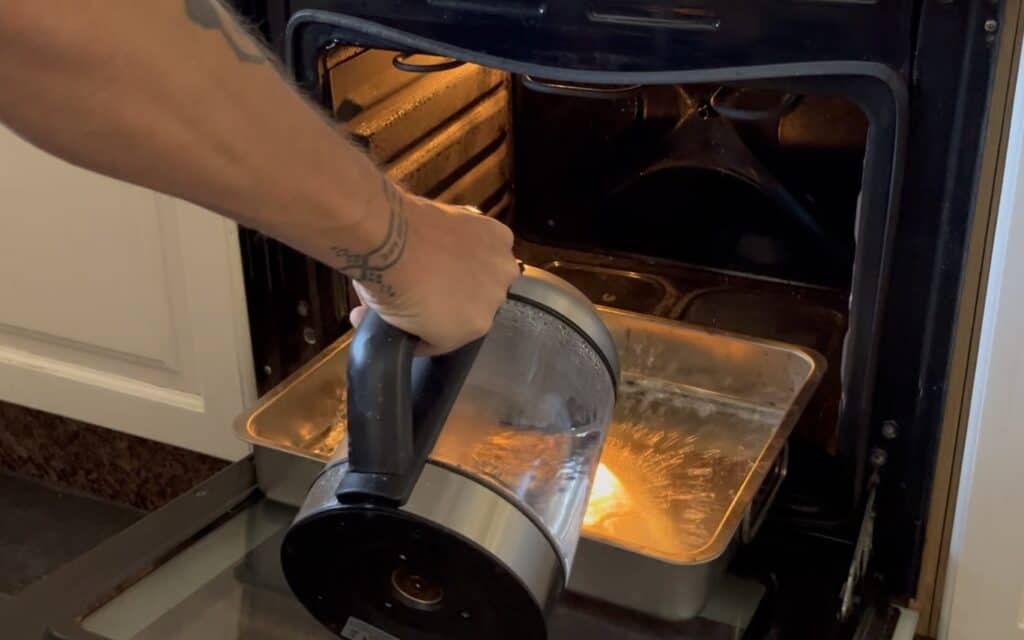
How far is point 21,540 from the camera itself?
5.35ft

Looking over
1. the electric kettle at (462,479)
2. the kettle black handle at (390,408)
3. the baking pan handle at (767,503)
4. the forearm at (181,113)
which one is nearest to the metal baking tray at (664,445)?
the baking pan handle at (767,503)

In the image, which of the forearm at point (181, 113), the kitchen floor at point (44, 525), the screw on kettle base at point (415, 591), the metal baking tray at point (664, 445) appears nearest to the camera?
the forearm at point (181, 113)

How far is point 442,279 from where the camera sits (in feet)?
2.29

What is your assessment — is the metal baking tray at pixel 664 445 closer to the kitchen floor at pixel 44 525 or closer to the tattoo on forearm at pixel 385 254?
the tattoo on forearm at pixel 385 254

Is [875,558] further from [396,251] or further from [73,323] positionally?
[73,323]

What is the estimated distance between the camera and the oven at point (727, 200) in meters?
0.89

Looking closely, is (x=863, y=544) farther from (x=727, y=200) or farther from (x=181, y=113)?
(x=181, y=113)

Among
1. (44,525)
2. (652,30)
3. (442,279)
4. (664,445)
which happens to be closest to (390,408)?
(442,279)

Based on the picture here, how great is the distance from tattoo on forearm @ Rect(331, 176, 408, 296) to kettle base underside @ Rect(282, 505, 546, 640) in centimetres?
14

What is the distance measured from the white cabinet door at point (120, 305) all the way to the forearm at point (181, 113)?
0.61m

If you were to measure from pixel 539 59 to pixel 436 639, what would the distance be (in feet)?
1.46

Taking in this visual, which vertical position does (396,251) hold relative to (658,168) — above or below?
above

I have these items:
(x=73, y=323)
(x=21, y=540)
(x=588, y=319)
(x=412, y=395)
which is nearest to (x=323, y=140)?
(x=412, y=395)

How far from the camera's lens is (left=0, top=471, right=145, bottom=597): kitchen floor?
1587mm
